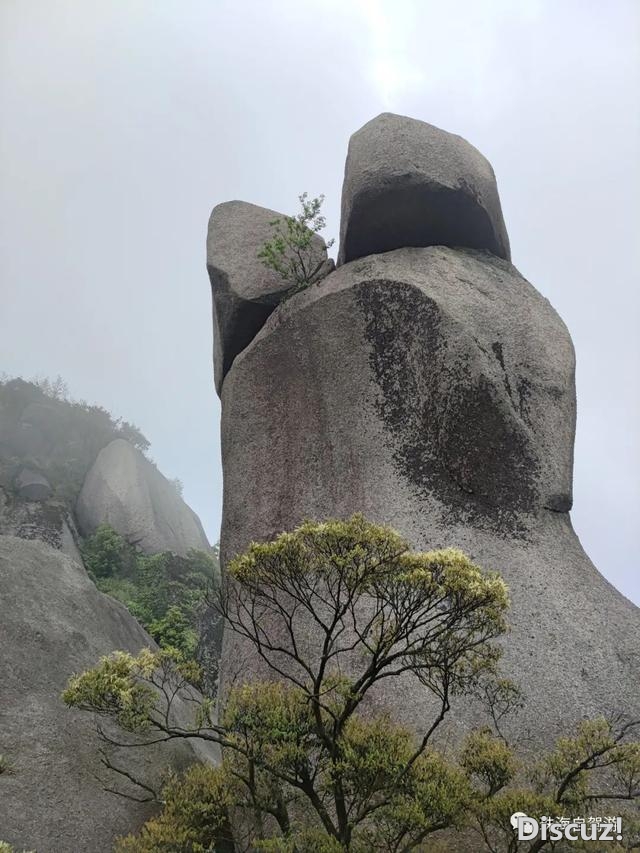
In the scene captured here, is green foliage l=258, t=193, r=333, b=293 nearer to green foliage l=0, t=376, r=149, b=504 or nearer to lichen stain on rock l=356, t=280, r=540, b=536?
lichen stain on rock l=356, t=280, r=540, b=536

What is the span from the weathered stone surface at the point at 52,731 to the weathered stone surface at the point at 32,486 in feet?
67.0

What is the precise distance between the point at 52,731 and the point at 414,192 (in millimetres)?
8469

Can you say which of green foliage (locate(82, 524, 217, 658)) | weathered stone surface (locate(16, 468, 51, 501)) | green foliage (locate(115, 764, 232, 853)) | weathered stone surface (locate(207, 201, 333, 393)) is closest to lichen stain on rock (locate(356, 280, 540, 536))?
weathered stone surface (locate(207, 201, 333, 393))

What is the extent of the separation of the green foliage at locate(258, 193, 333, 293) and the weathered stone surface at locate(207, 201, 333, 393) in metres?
0.17

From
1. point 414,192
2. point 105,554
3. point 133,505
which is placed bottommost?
point 105,554

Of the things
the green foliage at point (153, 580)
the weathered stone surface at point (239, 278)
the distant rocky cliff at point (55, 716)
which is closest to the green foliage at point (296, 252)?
the weathered stone surface at point (239, 278)

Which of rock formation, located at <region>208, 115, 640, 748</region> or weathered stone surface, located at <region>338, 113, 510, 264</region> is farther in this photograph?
weathered stone surface, located at <region>338, 113, 510, 264</region>

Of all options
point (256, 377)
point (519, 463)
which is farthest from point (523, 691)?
point (256, 377)

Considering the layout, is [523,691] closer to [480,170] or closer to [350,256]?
[350,256]

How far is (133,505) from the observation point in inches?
1217

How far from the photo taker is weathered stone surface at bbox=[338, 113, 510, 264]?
10617 mm

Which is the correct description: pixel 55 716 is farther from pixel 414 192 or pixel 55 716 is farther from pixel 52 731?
pixel 414 192

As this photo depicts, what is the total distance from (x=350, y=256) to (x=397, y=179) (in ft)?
4.45

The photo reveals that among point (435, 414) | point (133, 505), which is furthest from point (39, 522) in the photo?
point (435, 414)
